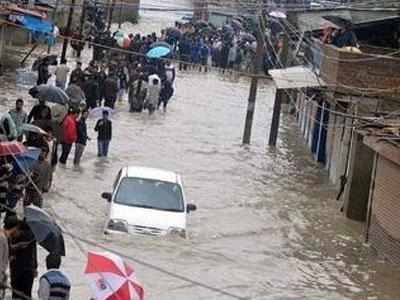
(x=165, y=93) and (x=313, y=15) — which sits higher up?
(x=313, y=15)

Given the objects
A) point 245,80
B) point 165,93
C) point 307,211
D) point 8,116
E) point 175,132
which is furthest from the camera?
point 245,80

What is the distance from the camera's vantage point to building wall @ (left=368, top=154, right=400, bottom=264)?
59.3 feet

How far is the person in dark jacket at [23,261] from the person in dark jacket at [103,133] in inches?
507

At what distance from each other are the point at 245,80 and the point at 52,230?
126ft

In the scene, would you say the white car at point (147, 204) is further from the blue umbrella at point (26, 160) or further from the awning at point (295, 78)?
the awning at point (295, 78)

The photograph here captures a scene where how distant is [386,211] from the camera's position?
1892 centimetres

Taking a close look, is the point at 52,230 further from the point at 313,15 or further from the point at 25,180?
the point at 313,15

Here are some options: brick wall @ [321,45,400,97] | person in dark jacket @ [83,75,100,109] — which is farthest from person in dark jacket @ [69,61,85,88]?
brick wall @ [321,45,400,97]

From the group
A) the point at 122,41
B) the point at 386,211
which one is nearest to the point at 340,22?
the point at 386,211

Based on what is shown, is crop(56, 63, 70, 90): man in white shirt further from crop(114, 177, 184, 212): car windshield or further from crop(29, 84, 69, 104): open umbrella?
crop(114, 177, 184, 212): car windshield

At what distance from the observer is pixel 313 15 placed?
36438 mm

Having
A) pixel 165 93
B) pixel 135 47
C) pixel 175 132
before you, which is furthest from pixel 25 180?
pixel 135 47

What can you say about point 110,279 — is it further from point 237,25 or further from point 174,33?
point 237,25

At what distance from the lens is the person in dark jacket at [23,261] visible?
1138cm
